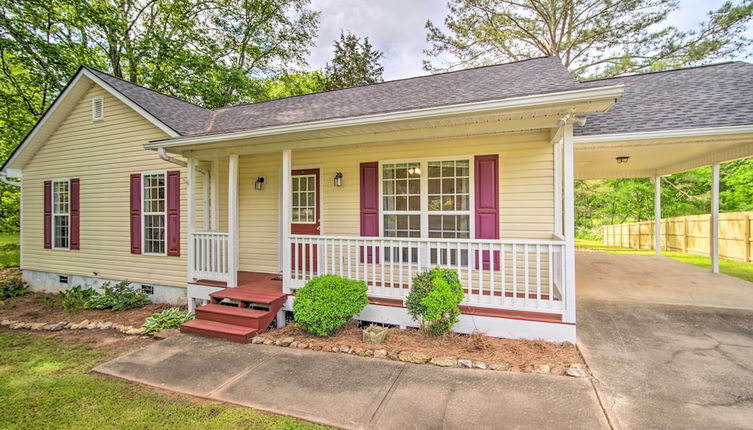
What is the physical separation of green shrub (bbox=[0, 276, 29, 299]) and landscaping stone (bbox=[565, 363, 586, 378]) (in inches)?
469

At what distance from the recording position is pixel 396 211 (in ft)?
18.7

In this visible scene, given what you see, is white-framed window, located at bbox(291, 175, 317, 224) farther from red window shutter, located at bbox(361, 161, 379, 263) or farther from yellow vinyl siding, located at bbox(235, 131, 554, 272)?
red window shutter, located at bbox(361, 161, 379, 263)

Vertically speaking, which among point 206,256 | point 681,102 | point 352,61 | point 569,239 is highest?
point 352,61

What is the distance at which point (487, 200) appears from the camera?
16.8 feet

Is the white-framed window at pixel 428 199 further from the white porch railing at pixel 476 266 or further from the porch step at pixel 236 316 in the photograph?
the porch step at pixel 236 316

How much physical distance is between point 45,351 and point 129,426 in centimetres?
317

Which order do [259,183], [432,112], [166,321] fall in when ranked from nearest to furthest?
[432,112], [166,321], [259,183]

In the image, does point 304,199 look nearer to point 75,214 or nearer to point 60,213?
point 75,214

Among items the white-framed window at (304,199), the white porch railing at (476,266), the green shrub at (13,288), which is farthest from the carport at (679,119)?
the green shrub at (13,288)

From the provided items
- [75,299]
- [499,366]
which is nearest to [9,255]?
[75,299]

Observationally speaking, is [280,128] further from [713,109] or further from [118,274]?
[713,109]

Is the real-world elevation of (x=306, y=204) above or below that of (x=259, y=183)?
below

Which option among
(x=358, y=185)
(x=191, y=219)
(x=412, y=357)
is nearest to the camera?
(x=412, y=357)

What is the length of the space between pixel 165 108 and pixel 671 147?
10.3 meters
